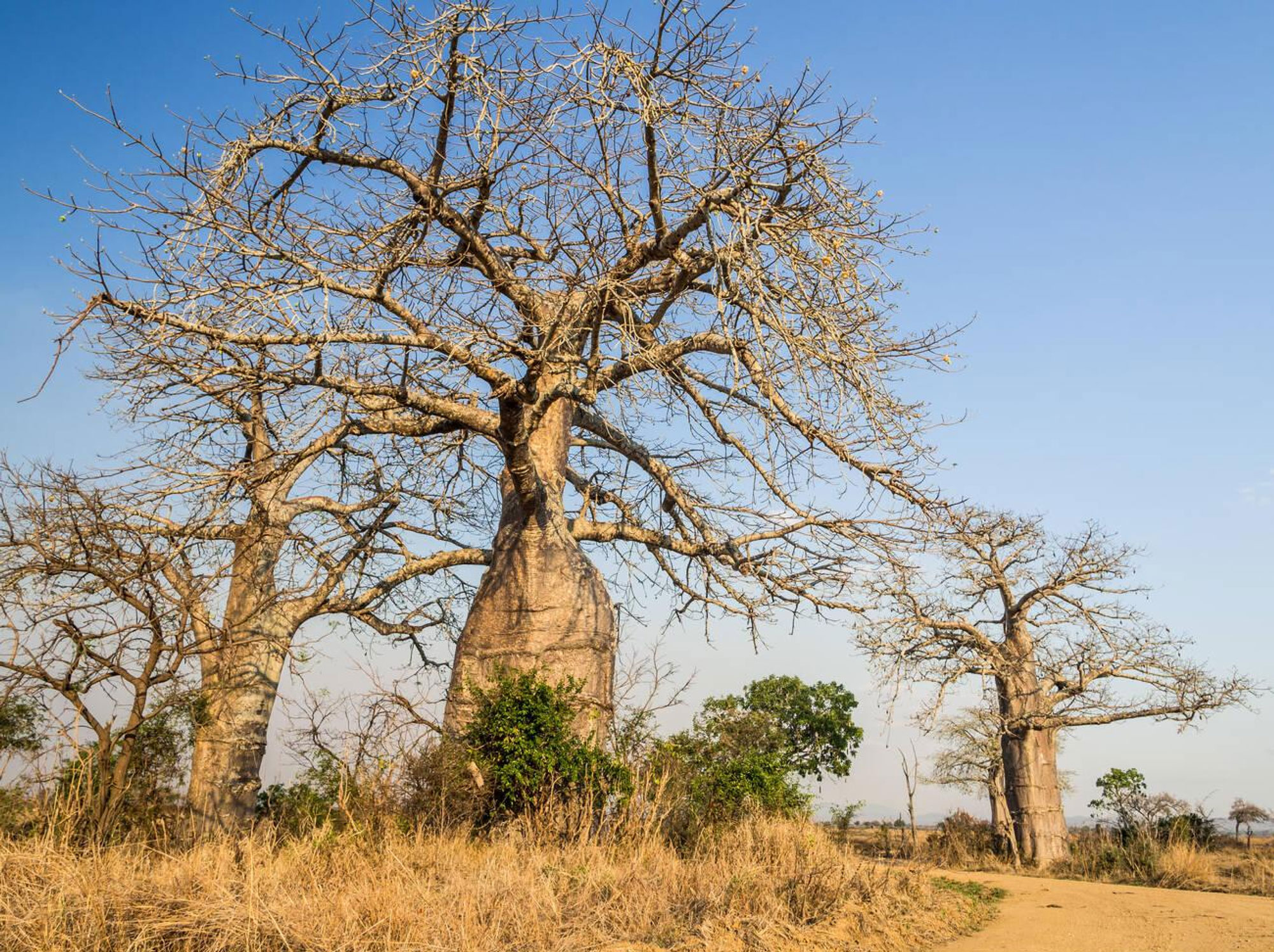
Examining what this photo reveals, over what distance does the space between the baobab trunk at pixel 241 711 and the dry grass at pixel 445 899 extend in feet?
11.2

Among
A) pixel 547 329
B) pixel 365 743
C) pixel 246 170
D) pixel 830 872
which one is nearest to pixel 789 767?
pixel 830 872

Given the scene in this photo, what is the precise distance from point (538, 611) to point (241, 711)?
3.71 meters

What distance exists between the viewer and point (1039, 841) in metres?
12.5

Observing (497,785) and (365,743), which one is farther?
(497,785)

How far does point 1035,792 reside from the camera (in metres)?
12.8

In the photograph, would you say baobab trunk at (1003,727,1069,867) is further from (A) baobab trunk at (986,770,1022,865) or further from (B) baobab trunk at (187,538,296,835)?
(B) baobab trunk at (187,538,296,835)

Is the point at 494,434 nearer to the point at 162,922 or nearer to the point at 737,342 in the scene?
the point at 737,342

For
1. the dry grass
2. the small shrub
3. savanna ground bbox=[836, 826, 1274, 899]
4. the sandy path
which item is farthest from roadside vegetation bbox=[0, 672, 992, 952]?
the small shrub

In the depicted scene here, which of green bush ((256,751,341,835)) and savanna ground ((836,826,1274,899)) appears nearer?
green bush ((256,751,341,835))

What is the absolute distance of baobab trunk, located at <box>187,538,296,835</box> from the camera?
8.58m

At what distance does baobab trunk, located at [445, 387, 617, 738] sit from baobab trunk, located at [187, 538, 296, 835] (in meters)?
2.11

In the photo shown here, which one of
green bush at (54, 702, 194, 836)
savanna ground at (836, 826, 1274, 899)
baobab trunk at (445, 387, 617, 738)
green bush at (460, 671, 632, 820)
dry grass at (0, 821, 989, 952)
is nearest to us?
dry grass at (0, 821, 989, 952)

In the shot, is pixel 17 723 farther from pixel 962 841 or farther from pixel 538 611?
pixel 962 841

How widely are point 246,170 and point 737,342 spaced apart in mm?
3524
